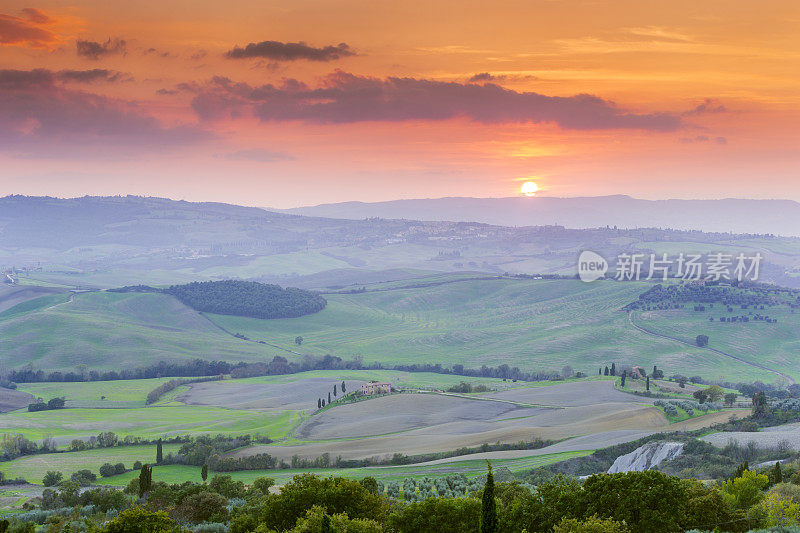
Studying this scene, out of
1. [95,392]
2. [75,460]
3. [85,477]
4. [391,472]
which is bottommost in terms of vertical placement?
[95,392]

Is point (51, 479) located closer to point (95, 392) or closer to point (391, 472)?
point (391, 472)

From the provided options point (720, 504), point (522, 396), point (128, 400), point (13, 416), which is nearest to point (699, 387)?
point (522, 396)

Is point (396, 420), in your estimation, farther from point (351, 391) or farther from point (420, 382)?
point (420, 382)

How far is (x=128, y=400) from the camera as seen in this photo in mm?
177625

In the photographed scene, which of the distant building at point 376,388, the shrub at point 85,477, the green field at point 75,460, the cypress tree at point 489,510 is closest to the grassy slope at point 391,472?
the shrub at point 85,477

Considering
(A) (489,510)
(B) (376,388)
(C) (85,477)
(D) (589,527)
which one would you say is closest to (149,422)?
(B) (376,388)

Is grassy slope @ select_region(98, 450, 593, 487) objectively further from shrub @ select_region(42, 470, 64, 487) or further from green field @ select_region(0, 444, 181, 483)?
green field @ select_region(0, 444, 181, 483)

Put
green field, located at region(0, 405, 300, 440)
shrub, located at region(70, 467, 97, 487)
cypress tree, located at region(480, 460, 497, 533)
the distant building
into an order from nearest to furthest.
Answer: cypress tree, located at region(480, 460, 497, 533), shrub, located at region(70, 467, 97, 487), green field, located at region(0, 405, 300, 440), the distant building

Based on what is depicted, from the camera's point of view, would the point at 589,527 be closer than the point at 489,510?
Yes

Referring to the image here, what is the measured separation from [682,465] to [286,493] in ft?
156

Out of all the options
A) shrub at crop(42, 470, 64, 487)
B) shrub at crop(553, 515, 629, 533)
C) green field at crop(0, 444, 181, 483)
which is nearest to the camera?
shrub at crop(553, 515, 629, 533)

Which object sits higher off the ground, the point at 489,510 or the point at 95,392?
the point at 489,510

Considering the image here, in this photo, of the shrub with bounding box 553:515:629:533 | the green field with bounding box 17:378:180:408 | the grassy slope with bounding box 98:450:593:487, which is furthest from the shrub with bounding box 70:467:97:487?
the shrub with bounding box 553:515:629:533

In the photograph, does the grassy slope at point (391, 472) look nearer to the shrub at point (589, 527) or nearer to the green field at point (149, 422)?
the green field at point (149, 422)
